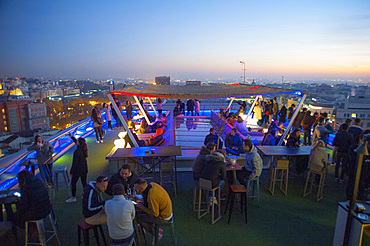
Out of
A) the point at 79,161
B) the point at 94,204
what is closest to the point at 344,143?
the point at 94,204

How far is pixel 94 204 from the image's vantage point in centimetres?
344

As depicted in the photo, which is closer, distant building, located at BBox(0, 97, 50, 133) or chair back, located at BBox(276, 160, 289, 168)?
chair back, located at BBox(276, 160, 289, 168)

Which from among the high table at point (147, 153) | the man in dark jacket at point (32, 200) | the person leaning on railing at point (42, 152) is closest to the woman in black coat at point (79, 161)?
the high table at point (147, 153)

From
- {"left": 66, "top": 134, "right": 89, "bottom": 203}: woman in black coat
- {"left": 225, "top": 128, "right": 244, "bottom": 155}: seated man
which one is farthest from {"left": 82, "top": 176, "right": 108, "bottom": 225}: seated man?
{"left": 225, "top": 128, "right": 244, "bottom": 155}: seated man

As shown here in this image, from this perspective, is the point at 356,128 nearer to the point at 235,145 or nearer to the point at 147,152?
the point at 235,145

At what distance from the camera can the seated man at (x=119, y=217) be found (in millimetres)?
3031

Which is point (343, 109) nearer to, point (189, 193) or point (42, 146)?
point (189, 193)

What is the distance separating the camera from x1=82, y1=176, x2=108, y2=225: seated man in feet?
11.1

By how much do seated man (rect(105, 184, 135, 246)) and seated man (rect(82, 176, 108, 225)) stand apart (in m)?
0.46

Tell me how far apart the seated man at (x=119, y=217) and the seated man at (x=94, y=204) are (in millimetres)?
456

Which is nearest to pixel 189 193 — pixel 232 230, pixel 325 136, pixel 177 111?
pixel 232 230

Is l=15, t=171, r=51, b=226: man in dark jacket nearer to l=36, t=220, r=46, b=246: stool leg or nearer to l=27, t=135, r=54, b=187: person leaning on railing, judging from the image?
l=36, t=220, r=46, b=246: stool leg

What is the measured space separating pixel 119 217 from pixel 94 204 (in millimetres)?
666

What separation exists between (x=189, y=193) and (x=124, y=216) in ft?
9.57
